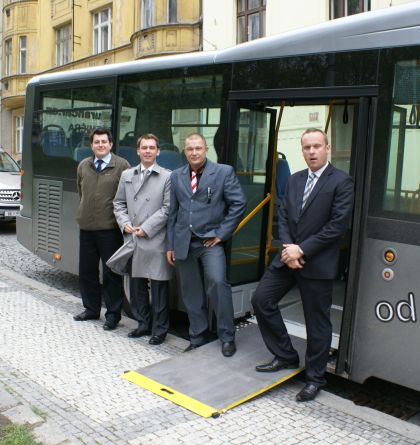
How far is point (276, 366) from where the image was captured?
4508 mm

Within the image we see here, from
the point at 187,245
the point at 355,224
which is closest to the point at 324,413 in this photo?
the point at 355,224

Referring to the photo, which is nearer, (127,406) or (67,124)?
(127,406)

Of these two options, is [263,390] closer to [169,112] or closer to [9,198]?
[169,112]

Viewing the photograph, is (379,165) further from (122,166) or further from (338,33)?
(122,166)

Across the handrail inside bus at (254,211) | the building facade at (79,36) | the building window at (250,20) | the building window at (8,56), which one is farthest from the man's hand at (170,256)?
the building window at (8,56)

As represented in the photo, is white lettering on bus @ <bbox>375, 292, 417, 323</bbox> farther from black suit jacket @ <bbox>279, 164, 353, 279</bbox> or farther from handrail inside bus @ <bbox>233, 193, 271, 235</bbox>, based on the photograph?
handrail inside bus @ <bbox>233, 193, 271, 235</bbox>

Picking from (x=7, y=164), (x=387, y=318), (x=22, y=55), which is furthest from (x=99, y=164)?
(x=22, y=55)

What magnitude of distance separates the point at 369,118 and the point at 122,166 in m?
2.57

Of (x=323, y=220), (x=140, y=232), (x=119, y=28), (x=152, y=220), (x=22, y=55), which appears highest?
(x=119, y=28)

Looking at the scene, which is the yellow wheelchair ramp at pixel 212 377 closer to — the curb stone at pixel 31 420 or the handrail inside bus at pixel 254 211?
the curb stone at pixel 31 420

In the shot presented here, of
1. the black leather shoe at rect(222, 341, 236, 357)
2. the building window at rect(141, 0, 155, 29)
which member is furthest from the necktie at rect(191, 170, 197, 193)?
the building window at rect(141, 0, 155, 29)

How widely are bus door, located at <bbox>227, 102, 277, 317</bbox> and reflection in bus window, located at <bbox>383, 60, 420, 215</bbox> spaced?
1.57 m

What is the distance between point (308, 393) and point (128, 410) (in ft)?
4.14

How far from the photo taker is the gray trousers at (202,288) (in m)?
4.90
